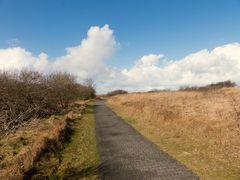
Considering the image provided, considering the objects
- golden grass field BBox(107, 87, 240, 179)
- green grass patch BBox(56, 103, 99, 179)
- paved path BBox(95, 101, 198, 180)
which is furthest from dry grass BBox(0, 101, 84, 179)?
golden grass field BBox(107, 87, 240, 179)

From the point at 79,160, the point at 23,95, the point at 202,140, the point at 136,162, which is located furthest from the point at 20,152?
the point at 23,95

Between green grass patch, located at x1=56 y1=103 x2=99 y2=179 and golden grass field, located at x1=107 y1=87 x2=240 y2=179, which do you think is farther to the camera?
green grass patch, located at x1=56 y1=103 x2=99 y2=179

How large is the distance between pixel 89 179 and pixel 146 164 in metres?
2.07

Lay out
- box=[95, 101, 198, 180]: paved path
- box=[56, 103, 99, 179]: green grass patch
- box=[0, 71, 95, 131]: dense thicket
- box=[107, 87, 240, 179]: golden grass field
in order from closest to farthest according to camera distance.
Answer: box=[95, 101, 198, 180]: paved path → box=[107, 87, 240, 179]: golden grass field → box=[56, 103, 99, 179]: green grass patch → box=[0, 71, 95, 131]: dense thicket

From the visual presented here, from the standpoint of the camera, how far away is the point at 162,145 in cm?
1084

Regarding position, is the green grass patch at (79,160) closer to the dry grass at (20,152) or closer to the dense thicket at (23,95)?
the dry grass at (20,152)

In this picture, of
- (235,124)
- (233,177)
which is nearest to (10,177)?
(233,177)

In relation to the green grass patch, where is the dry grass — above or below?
above

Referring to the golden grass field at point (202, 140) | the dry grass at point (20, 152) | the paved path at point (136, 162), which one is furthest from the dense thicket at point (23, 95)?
the golden grass field at point (202, 140)

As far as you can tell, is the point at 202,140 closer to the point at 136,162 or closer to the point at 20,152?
the point at 136,162

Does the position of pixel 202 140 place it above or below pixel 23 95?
below

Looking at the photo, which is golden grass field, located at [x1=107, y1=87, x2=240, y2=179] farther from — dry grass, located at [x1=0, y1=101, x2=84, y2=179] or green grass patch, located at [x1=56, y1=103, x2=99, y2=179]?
dry grass, located at [x1=0, y1=101, x2=84, y2=179]

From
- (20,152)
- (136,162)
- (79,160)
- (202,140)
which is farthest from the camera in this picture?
(202,140)

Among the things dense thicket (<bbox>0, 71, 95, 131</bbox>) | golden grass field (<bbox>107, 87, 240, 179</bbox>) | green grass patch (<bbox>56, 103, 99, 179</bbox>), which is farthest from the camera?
dense thicket (<bbox>0, 71, 95, 131</bbox>)
